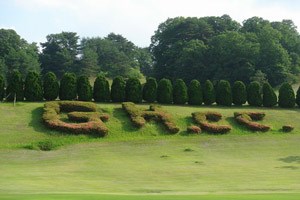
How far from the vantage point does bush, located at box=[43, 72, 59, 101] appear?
49.9m

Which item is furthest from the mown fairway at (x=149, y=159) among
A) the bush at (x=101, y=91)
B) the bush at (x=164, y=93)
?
the bush at (x=164, y=93)

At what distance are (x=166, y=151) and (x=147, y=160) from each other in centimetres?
346

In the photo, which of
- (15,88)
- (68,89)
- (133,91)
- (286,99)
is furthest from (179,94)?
(15,88)

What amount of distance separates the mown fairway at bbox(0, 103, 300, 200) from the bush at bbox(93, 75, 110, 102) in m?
2.27

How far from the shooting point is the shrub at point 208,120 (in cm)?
4475

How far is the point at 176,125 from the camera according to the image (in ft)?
148

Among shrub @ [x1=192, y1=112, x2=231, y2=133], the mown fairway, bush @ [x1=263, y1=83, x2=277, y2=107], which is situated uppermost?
bush @ [x1=263, y1=83, x2=277, y2=107]

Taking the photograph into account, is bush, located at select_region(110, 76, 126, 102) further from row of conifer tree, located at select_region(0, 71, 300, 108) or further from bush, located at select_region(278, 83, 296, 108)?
bush, located at select_region(278, 83, 296, 108)

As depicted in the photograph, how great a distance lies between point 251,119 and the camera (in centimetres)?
4816

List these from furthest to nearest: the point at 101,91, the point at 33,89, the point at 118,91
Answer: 1. the point at 118,91
2. the point at 101,91
3. the point at 33,89

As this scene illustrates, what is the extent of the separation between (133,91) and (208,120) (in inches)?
344

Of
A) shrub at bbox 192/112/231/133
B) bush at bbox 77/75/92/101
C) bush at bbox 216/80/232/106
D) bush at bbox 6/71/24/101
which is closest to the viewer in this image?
shrub at bbox 192/112/231/133

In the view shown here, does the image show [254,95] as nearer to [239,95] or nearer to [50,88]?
[239,95]

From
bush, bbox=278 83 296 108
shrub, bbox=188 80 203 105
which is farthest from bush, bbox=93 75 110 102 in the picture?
bush, bbox=278 83 296 108
